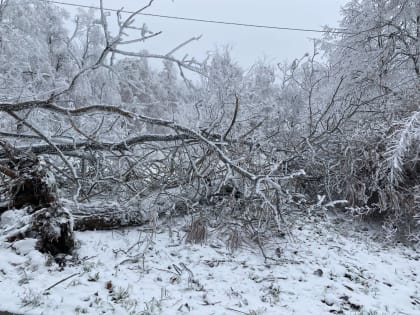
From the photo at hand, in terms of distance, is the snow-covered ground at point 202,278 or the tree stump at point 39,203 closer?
the snow-covered ground at point 202,278

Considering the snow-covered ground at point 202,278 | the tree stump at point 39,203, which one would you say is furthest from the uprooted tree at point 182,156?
A: the snow-covered ground at point 202,278

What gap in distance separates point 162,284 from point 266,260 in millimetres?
1276

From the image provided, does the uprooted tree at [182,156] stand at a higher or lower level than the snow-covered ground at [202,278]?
higher

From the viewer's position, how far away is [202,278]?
3486 mm

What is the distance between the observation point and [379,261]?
436 cm

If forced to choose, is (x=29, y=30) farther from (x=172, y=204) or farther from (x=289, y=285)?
(x=289, y=285)

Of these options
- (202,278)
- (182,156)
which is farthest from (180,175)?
(202,278)

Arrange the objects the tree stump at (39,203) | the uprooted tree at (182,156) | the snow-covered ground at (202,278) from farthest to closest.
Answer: the uprooted tree at (182,156), the tree stump at (39,203), the snow-covered ground at (202,278)

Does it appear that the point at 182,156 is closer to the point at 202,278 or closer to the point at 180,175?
the point at 180,175

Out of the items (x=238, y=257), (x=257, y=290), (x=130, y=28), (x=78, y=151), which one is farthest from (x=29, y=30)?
(x=257, y=290)

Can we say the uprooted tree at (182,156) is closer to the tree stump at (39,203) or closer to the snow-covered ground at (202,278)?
the tree stump at (39,203)

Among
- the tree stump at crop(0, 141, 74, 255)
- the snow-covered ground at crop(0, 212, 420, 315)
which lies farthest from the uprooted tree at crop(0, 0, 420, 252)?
the snow-covered ground at crop(0, 212, 420, 315)

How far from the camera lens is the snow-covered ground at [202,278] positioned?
2.85 m

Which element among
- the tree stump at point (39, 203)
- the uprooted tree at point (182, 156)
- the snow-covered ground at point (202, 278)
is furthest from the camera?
the uprooted tree at point (182, 156)
